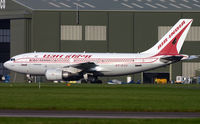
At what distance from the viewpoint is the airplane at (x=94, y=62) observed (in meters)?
70.4

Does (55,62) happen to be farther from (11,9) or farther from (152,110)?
(152,110)

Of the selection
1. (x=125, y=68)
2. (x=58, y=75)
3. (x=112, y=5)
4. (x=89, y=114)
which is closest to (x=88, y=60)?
(x=125, y=68)

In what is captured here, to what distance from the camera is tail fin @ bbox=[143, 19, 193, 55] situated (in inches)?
2883

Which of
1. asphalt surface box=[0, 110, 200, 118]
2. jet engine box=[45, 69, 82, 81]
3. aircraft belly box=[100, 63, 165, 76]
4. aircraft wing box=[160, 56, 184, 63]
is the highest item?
aircraft wing box=[160, 56, 184, 63]

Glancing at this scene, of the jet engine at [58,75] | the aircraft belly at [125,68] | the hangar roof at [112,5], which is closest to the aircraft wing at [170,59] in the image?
the aircraft belly at [125,68]

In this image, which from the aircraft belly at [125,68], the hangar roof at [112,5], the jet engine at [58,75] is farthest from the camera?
the hangar roof at [112,5]

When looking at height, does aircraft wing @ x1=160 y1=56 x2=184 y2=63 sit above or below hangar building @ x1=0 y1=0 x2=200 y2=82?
below

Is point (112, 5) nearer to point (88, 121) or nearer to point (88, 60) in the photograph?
point (88, 60)

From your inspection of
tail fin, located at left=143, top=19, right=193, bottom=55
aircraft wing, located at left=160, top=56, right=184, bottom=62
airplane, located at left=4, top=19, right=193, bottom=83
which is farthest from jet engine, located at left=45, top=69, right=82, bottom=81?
aircraft wing, located at left=160, top=56, right=184, bottom=62

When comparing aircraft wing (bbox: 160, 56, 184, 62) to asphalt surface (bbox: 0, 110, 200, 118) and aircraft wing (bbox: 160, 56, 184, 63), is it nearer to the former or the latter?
aircraft wing (bbox: 160, 56, 184, 63)

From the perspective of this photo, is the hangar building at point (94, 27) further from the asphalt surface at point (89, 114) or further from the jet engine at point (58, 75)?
the asphalt surface at point (89, 114)

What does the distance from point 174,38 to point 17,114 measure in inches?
1899

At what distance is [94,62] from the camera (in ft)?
234

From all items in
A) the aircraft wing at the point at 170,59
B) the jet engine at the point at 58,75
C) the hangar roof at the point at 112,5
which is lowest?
the jet engine at the point at 58,75
